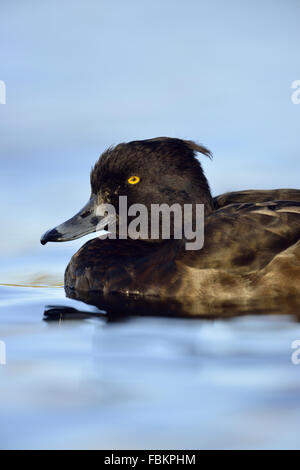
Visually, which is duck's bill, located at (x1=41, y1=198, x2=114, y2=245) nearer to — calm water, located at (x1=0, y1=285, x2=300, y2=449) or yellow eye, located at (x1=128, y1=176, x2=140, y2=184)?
A: yellow eye, located at (x1=128, y1=176, x2=140, y2=184)

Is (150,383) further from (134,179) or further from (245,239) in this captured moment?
(134,179)

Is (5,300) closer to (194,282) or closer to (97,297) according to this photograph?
(97,297)

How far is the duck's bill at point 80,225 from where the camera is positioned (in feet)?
20.5

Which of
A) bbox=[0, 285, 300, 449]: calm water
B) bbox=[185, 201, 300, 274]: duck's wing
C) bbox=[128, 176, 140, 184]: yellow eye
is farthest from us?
bbox=[128, 176, 140, 184]: yellow eye

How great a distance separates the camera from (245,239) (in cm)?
523

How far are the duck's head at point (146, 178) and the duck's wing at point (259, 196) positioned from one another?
222mm

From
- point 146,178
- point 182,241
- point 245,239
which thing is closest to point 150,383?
point 245,239

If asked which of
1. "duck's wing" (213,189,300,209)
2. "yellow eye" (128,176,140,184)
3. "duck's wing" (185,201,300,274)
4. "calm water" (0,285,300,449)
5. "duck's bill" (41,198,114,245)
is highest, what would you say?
"yellow eye" (128,176,140,184)

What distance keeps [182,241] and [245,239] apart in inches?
21.3

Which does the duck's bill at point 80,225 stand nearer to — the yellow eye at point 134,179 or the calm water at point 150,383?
the yellow eye at point 134,179

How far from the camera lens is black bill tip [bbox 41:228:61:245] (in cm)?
622

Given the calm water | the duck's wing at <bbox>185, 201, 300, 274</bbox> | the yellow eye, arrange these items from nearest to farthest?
the calm water < the duck's wing at <bbox>185, 201, 300, 274</bbox> < the yellow eye

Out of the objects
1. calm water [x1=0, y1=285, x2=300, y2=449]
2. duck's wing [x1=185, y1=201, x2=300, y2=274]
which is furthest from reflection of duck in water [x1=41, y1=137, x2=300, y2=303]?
calm water [x1=0, y1=285, x2=300, y2=449]

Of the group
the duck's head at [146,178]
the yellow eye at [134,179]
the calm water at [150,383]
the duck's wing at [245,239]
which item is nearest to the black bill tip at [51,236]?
the duck's head at [146,178]
